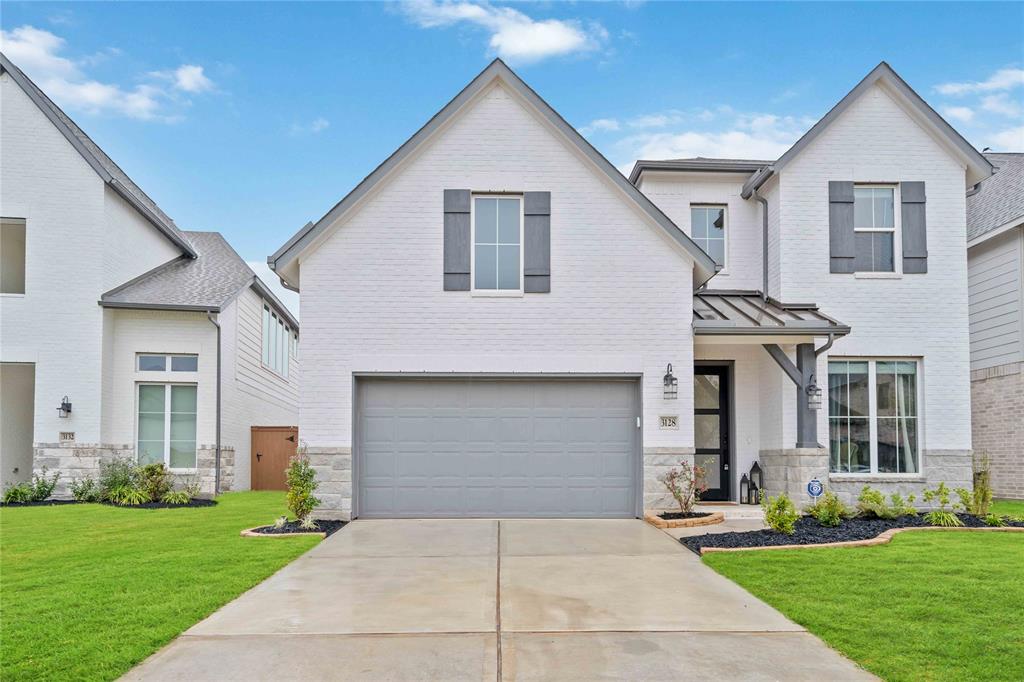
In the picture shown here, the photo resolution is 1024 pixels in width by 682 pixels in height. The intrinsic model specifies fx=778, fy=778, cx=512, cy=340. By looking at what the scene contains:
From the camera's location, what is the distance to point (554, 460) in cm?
1233

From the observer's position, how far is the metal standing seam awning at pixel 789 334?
40.2 feet

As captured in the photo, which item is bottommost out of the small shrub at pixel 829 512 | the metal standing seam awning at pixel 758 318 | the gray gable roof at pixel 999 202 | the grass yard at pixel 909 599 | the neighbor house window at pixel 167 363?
the grass yard at pixel 909 599

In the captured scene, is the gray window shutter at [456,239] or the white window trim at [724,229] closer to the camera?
the gray window shutter at [456,239]

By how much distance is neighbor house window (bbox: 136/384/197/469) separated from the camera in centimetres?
1678

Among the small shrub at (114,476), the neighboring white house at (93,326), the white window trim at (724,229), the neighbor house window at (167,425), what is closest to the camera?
the white window trim at (724,229)

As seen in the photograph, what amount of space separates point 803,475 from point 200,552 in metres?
8.92

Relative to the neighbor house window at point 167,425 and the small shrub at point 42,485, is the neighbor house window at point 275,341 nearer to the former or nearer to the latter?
the neighbor house window at point 167,425

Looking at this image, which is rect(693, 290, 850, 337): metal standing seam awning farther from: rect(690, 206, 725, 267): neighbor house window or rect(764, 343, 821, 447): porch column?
rect(690, 206, 725, 267): neighbor house window

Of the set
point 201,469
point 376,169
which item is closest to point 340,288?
point 376,169

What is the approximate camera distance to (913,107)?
13.6m

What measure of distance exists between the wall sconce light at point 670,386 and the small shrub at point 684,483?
3.41 feet

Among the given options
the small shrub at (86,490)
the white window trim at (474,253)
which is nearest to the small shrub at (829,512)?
the white window trim at (474,253)

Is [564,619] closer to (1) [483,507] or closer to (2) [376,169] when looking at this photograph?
(1) [483,507]

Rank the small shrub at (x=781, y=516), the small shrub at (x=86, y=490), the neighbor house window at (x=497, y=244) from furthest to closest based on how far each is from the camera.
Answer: the small shrub at (x=86, y=490) → the neighbor house window at (x=497, y=244) → the small shrub at (x=781, y=516)
